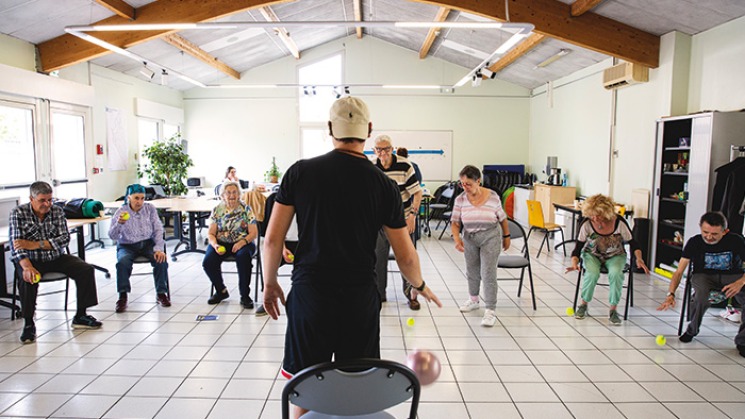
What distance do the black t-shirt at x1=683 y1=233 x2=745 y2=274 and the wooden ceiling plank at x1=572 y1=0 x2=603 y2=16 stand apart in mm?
3247

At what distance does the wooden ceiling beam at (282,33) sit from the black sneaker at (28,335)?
5.38 metres

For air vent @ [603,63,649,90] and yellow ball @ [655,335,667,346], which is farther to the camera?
air vent @ [603,63,649,90]

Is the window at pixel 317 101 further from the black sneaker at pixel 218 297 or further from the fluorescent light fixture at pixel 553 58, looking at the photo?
the black sneaker at pixel 218 297

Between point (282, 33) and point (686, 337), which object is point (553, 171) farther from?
point (686, 337)

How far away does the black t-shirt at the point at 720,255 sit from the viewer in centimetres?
387

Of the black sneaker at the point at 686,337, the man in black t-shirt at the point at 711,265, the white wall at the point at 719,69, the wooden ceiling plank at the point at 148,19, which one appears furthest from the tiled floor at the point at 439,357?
the wooden ceiling plank at the point at 148,19

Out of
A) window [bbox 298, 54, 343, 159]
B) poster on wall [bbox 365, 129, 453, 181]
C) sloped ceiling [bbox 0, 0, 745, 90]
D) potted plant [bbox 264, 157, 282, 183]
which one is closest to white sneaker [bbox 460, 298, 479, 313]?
sloped ceiling [bbox 0, 0, 745, 90]

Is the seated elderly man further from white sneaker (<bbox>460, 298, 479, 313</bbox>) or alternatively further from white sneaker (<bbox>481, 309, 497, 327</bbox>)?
white sneaker (<bbox>481, 309, 497, 327</bbox>)

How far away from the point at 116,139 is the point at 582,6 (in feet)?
24.9

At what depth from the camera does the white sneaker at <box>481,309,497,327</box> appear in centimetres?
429

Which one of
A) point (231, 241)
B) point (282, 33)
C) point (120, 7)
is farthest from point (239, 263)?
point (282, 33)

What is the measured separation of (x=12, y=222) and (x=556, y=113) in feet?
29.7

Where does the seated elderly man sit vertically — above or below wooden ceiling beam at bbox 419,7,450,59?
below

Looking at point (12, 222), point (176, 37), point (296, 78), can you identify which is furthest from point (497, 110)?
point (12, 222)
